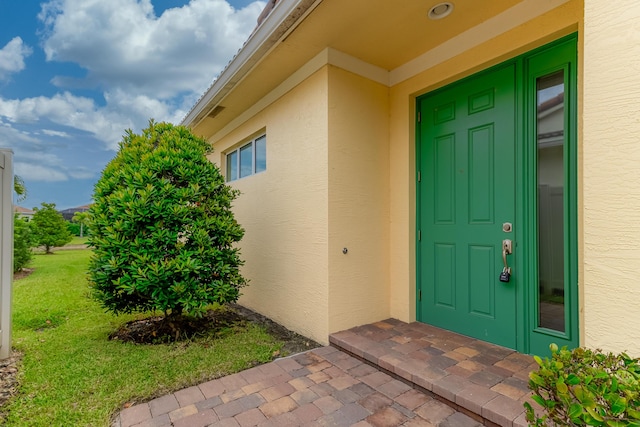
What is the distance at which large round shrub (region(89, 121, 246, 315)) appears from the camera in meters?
3.22

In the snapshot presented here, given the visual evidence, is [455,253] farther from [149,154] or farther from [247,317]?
[149,154]

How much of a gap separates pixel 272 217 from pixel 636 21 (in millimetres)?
3774

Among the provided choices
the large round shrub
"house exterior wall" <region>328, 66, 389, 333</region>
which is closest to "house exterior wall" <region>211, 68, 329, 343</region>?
"house exterior wall" <region>328, 66, 389, 333</region>

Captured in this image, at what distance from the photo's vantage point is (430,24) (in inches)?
114

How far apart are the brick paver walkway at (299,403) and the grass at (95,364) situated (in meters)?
0.20

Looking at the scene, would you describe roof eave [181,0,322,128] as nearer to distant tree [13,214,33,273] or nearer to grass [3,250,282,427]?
grass [3,250,282,427]

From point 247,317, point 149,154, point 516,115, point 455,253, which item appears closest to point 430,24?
point 516,115

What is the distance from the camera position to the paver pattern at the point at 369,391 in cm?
200

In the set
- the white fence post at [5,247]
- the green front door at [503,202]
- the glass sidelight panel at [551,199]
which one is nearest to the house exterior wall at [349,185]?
the green front door at [503,202]

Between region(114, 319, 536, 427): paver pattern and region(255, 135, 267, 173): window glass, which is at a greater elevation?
region(255, 135, 267, 173): window glass

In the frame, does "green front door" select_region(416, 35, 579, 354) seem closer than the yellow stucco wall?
No

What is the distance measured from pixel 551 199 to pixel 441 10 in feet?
6.17

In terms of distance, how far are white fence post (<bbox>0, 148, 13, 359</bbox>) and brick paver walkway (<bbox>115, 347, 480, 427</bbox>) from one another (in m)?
1.96

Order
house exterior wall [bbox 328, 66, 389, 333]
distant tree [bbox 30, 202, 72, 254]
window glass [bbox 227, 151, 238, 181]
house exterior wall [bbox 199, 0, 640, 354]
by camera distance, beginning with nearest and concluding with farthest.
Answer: house exterior wall [bbox 199, 0, 640, 354]
house exterior wall [bbox 328, 66, 389, 333]
window glass [bbox 227, 151, 238, 181]
distant tree [bbox 30, 202, 72, 254]
